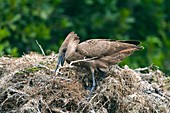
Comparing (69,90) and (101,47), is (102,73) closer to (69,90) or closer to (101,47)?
(101,47)

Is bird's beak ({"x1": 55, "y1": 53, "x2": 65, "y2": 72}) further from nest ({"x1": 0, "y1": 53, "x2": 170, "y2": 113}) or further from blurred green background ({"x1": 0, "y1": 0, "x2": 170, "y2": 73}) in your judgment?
blurred green background ({"x1": 0, "y1": 0, "x2": 170, "y2": 73})

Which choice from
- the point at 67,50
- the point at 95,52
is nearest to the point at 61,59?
the point at 67,50

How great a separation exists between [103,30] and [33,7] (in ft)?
6.01

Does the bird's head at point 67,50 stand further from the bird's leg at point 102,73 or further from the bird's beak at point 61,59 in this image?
the bird's leg at point 102,73

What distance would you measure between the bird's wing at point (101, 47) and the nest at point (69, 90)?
20 centimetres

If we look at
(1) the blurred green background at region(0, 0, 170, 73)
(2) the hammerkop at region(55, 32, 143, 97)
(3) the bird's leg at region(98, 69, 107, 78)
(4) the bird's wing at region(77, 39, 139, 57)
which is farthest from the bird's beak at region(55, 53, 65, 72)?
(1) the blurred green background at region(0, 0, 170, 73)

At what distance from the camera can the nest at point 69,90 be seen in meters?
8.93

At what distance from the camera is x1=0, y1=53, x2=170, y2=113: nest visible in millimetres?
8930

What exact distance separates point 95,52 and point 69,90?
789 millimetres

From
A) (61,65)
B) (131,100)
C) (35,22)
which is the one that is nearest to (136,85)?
(131,100)

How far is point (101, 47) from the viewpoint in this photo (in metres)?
9.62

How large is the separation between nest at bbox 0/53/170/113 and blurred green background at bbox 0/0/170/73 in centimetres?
542

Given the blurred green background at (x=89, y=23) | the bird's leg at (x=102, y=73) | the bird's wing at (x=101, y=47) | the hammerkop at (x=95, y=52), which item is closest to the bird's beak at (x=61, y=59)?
the hammerkop at (x=95, y=52)

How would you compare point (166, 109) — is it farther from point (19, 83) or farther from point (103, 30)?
point (103, 30)
